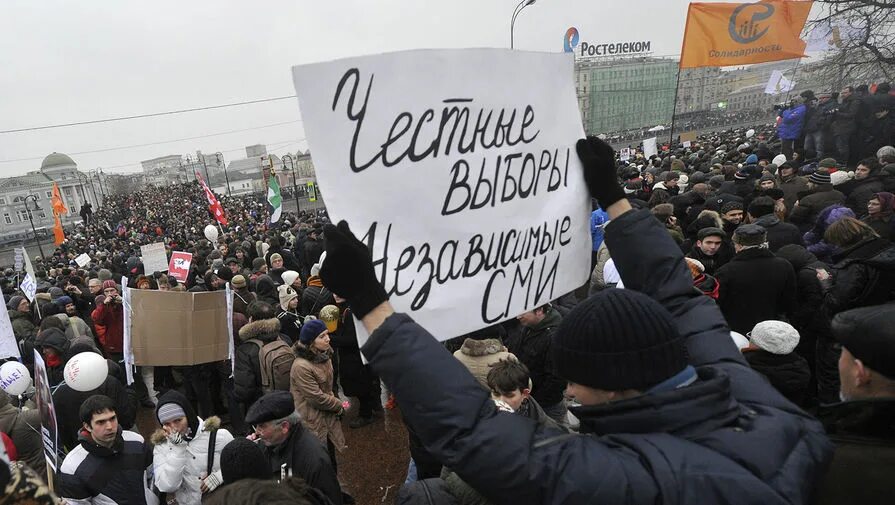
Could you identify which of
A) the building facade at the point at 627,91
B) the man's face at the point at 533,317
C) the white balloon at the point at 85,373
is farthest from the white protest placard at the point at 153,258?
the building facade at the point at 627,91

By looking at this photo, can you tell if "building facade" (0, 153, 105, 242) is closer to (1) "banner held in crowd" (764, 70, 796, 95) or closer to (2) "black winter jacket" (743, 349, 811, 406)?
(1) "banner held in crowd" (764, 70, 796, 95)

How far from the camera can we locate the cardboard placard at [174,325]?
15.0 feet

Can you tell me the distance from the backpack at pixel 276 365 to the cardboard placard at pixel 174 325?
0.64 m

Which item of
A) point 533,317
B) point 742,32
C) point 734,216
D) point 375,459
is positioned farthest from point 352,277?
point 742,32

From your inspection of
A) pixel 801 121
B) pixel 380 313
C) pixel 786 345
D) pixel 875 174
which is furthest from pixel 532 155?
pixel 801 121

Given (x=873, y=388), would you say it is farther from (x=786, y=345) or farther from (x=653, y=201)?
(x=653, y=201)

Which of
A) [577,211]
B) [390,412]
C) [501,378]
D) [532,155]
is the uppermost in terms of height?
[532,155]

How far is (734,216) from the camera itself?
562 centimetres

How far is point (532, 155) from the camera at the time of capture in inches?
77.5

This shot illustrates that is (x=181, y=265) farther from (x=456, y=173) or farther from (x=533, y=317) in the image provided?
(x=456, y=173)

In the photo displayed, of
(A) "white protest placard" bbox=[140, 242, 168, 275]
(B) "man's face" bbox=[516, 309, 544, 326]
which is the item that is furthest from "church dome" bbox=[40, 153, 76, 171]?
(B) "man's face" bbox=[516, 309, 544, 326]

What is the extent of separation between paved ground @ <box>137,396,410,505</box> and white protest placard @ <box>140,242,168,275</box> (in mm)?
5950

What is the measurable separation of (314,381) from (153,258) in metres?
6.96

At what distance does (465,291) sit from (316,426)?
2.90 meters
